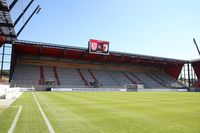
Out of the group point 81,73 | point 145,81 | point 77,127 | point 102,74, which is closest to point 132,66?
point 145,81

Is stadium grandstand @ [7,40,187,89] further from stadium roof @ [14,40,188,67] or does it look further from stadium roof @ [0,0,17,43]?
stadium roof @ [0,0,17,43]

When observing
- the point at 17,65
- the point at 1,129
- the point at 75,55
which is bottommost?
the point at 1,129

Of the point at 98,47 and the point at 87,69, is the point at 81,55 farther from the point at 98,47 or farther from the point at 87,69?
the point at 98,47

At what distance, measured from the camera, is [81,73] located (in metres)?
61.0

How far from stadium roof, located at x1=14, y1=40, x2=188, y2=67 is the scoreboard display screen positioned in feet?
6.65

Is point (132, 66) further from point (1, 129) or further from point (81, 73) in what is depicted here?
point (1, 129)

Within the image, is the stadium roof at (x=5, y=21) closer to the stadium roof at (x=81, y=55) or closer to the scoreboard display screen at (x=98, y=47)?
the stadium roof at (x=81, y=55)

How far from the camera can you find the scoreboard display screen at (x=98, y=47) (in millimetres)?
54156

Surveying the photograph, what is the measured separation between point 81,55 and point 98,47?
748 cm

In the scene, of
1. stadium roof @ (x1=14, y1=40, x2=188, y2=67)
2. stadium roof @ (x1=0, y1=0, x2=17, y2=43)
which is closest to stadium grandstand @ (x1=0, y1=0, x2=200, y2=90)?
stadium roof @ (x1=14, y1=40, x2=188, y2=67)

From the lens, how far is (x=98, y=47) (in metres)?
55.2

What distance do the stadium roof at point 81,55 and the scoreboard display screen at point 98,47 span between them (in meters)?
2.03

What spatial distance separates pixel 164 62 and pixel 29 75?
45.8 m

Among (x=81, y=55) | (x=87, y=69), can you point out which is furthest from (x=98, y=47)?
(x=87, y=69)
